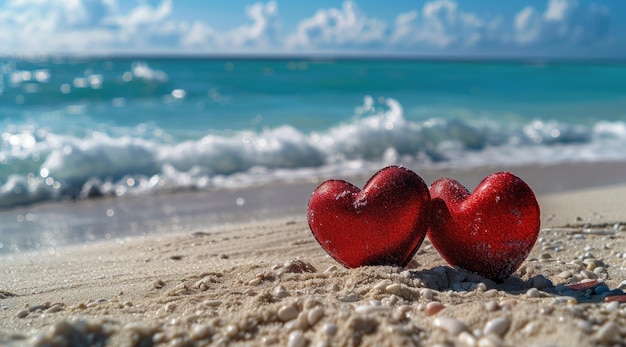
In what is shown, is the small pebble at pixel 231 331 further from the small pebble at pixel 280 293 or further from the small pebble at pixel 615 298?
the small pebble at pixel 615 298

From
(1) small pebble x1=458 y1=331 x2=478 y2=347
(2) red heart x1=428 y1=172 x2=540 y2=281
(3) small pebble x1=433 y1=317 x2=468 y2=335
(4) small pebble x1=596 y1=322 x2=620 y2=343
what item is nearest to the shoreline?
(2) red heart x1=428 y1=172 x2=540 y2=281

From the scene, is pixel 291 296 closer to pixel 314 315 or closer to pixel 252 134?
pixel 314 315

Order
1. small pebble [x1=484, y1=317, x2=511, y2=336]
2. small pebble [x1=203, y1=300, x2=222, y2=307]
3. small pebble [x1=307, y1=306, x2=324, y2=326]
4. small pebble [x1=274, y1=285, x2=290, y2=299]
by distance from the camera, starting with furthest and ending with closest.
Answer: small pebble [x1=274, y1=285, x2=290, y2=299] → small pebble [x1=203, y1=300, x2=222, y2=307] → small pebble [x1=307, y1=306, x2=324, y2=326] → small pebble [x1=484, y1=317, x2=511, y2=336]

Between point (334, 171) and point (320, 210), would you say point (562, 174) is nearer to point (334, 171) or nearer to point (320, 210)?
point (334, 171)

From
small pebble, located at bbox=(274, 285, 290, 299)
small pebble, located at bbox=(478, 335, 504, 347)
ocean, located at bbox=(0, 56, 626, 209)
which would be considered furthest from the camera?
ocean, located at bbox=(0, 56, 626, 209)

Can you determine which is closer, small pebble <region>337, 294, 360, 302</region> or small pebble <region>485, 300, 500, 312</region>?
small pebble <region>485, 300, 500, 312</region>

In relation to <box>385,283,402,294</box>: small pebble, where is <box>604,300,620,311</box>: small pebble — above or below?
below

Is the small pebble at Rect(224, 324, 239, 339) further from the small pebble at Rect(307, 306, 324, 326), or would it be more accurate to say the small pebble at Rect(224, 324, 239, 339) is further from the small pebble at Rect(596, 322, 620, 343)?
the small pebble at Rect(596, 322, 620, 343)
